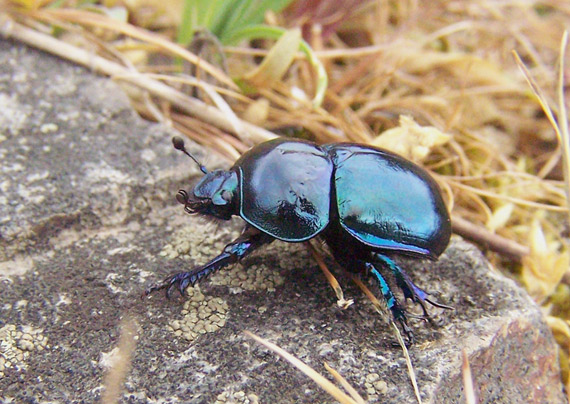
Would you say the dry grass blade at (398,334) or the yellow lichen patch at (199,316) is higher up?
the dry grass blade at (398,334)

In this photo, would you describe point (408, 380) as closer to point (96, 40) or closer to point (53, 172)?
point (53, 172)

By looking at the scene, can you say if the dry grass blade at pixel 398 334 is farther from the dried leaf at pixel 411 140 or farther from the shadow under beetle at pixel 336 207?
the dried leaf at pixel 411 140

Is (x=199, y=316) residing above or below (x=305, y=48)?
below

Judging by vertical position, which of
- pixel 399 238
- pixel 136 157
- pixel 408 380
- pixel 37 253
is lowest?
pixel 37 253

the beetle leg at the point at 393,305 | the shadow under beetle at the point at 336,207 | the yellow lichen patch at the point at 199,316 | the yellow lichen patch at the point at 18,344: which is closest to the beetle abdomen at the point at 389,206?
the shadow under beetle at the point at 336,207

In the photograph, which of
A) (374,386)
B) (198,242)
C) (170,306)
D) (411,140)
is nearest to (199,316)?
(170,306)

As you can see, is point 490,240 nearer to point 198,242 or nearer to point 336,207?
point 336,207

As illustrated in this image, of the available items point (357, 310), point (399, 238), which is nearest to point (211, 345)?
point (357, 310)
